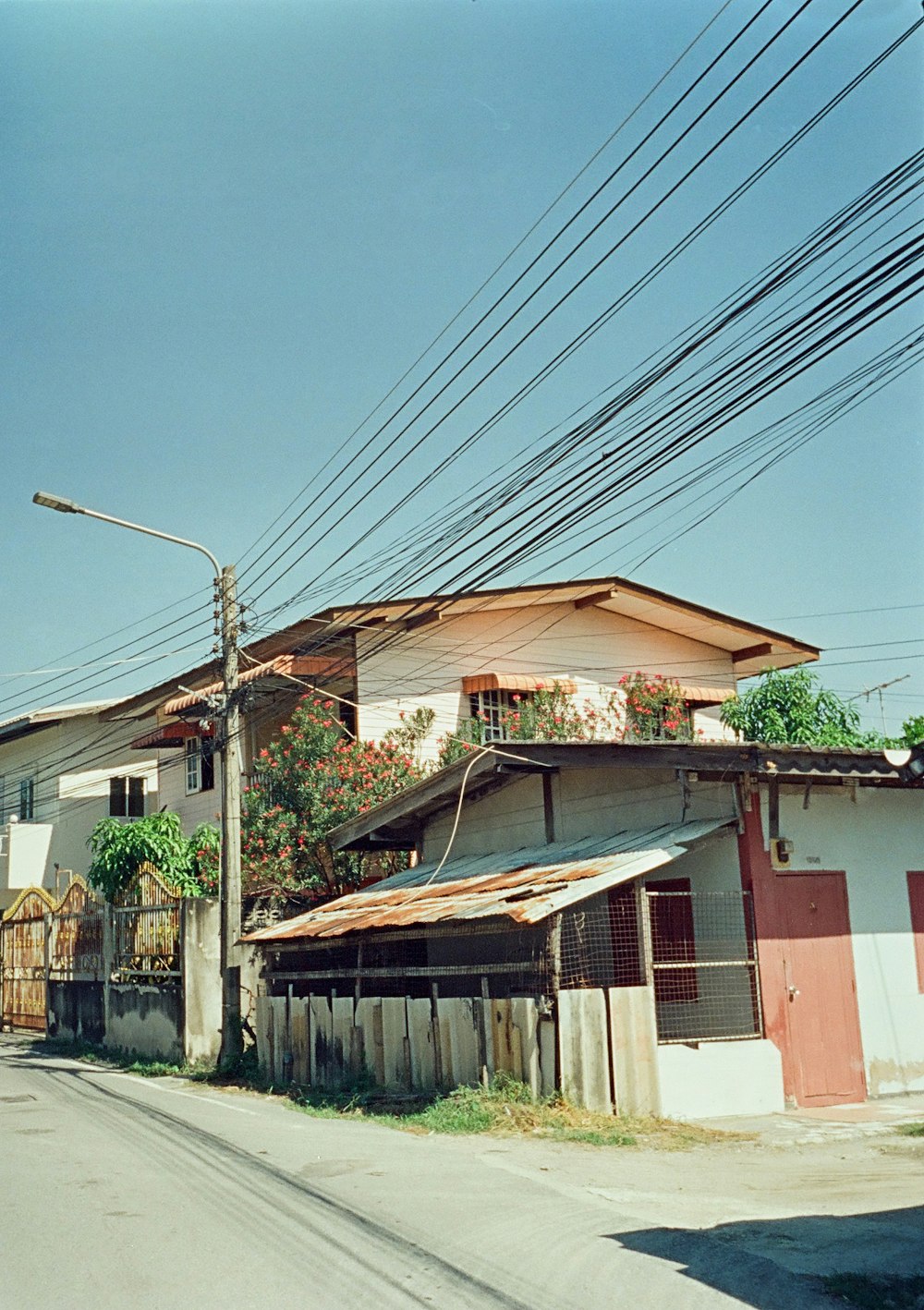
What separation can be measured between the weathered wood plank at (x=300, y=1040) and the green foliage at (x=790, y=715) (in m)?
12.7

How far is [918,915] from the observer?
15289 mm

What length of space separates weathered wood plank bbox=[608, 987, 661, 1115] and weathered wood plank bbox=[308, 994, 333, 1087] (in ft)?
15.5

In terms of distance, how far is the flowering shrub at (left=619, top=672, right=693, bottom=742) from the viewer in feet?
80.6

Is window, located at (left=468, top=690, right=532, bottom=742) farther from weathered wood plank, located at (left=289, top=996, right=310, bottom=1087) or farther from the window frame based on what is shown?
the window frame

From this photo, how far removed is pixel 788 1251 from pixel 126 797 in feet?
91.8

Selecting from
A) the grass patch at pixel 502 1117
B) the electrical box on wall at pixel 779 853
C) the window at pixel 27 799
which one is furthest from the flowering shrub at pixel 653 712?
the window at pixel 27 799

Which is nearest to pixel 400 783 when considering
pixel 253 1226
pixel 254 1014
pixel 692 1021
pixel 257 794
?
pixel 257 794

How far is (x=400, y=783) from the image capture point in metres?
22.9

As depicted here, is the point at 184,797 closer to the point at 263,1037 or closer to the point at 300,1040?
the point at 263,1037

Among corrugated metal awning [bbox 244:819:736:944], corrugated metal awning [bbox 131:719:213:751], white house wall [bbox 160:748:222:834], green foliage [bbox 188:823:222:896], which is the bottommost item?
corrugated metal awning [bbox 244:819:736:944]

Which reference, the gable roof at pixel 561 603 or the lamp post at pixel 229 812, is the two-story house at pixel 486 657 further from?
the lamp post at pixel 229 812

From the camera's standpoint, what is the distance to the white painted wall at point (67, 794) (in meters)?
33.3

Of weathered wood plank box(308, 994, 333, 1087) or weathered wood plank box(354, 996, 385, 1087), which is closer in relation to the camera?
weathered wood plank box(354, 996, 385, 1087)

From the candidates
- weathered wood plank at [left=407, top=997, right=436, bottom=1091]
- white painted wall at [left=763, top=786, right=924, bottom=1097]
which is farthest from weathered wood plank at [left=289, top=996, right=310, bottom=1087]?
white painted wall at [left=763, top=786, right=924, bottom=1097]
